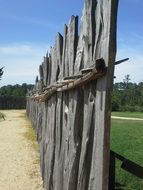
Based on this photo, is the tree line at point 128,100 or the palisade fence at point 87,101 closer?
the palisade fence at point 87,101

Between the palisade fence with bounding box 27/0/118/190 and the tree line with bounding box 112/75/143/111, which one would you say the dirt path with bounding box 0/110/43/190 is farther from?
the tree line with bounding box 112/75/143/111

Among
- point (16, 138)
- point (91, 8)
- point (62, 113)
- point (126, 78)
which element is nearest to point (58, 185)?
point (62, 113)

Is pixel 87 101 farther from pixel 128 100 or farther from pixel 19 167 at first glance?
pixel 128 100

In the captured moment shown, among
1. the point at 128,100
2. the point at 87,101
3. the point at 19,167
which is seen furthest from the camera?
the point at 128,100

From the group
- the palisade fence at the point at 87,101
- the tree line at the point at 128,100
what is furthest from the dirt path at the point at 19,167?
the tree line at the point at 128,100

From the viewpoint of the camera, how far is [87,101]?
12.6 feet

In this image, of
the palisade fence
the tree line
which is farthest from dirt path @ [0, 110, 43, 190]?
the tree line

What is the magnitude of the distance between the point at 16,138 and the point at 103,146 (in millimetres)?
10549

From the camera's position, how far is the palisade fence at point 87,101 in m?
3.21

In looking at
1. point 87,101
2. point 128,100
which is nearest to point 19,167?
point 87,101

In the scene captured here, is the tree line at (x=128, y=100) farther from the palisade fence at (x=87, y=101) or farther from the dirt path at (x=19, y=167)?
the palisade fence at (x=87, y=101)

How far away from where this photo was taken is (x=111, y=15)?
10.4 feet

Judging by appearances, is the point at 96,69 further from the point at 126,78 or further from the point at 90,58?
the point at 126,78

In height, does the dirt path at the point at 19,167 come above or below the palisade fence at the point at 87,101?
below
